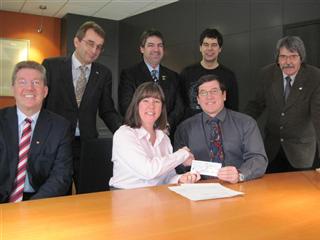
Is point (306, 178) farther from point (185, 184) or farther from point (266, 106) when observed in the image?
point (266, 106)

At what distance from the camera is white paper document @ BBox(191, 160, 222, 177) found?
204 cm

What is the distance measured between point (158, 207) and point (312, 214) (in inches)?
25.2

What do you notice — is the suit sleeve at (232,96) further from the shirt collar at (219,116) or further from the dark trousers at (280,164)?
the shirt collar at (219,116)

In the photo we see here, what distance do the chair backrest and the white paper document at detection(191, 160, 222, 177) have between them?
22.1 inches

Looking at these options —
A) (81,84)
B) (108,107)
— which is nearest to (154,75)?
(108,107)

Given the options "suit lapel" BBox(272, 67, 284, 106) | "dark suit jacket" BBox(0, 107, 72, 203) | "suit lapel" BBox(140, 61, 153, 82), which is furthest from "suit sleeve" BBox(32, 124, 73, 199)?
"suit lapel" BBox(272, 67, 284, 106)

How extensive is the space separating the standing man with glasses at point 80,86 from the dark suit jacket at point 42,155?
570mm

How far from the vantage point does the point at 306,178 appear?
2.23 m

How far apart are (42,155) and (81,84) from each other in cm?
93

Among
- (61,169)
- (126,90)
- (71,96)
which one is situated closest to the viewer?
(61,169)

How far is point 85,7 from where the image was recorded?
671cm

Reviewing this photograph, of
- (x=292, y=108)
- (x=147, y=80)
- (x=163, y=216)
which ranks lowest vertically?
(x=163, y=216)

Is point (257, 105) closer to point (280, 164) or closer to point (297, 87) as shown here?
point (297, 87)

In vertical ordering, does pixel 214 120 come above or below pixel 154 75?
below
